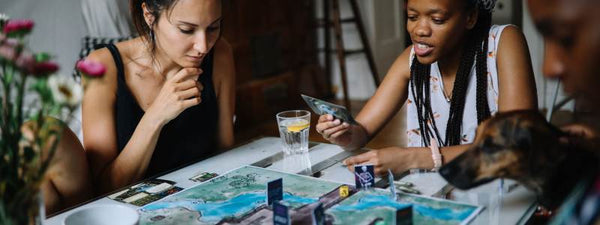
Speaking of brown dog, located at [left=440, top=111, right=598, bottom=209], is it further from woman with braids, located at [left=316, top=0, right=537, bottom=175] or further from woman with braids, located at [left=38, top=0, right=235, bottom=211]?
woman with braids, located at [left=38, top=0, right=235, bottom=211]

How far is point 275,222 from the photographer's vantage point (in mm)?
953

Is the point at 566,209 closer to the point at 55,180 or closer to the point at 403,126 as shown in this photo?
the point at 55,180

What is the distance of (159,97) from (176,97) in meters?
0.06

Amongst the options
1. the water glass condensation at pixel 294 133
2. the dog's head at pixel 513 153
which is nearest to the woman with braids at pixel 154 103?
the water glass condensation at pixel 294 133

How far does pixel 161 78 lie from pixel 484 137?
0.99 meters

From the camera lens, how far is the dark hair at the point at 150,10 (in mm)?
1459

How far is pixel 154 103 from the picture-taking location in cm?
139

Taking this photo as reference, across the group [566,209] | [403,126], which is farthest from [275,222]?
[403,126]

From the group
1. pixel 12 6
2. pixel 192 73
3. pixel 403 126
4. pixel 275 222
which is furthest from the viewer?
pixel 403 126

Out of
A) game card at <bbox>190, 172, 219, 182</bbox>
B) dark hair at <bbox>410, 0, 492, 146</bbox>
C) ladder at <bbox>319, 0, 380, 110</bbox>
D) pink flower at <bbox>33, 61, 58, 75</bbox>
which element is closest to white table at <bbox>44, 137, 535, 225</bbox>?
game card at <bbox>190, 172, 219, 182</bbox>

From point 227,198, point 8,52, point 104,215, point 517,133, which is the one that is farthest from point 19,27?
point 517,133

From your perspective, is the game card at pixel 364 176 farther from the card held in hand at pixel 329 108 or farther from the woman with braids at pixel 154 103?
the woman with braids at pixel 154 103

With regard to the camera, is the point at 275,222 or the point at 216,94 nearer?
the point at 275,222

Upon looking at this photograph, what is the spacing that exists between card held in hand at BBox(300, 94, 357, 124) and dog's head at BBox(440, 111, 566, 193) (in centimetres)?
46
